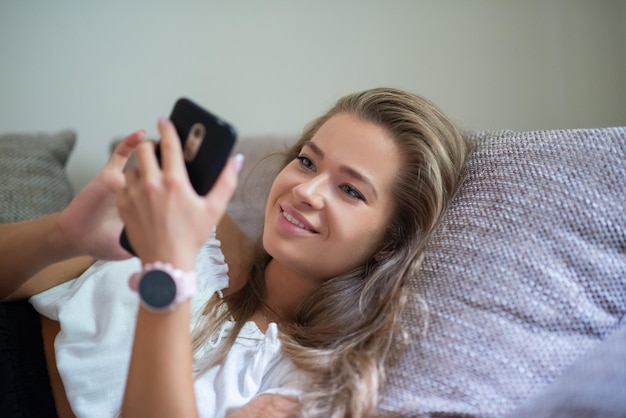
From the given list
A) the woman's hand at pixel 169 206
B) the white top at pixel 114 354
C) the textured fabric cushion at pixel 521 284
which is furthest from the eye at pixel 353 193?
the woman's hand at pixel 169 206

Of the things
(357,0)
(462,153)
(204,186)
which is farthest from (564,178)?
(357,0)

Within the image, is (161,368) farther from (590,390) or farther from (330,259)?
(590,390)

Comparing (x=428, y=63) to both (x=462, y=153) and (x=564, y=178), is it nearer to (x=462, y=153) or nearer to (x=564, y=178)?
(x=462, y=153)

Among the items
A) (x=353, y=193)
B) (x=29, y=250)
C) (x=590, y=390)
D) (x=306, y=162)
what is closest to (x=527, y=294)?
(x=590, y=390)

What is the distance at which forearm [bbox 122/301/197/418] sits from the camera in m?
0.67

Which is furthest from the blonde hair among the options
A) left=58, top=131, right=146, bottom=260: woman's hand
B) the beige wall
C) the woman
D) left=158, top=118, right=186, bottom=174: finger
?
the beige wall

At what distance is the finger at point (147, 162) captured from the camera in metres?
0.62

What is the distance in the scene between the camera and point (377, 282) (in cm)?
98

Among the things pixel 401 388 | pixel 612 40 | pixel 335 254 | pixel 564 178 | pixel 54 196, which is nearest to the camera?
pixel 401 388

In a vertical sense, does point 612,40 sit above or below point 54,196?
above

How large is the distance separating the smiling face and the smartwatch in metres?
0.37

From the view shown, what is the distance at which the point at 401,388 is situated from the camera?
79 centimetres

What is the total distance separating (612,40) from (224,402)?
127cm

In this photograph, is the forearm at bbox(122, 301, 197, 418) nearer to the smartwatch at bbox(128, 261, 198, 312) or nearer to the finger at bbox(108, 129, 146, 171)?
the smartwatch at bbox(128, 261, 198, 312)
